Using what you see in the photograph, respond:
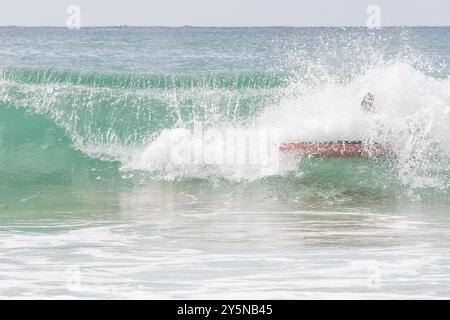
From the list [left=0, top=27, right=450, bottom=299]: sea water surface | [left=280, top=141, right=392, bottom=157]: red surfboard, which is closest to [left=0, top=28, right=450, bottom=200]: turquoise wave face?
[left=0, top=27, right=450, bottom=299]: sea water surface

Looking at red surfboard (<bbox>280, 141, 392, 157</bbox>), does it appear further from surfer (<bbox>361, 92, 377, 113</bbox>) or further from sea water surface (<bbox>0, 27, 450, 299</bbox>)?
surfer (<bbox>361, 92, 377, 113</bbox>)

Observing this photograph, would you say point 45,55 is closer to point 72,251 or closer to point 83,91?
point 83,91

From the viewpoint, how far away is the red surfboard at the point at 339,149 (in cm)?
1263

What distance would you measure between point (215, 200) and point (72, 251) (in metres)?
3.14

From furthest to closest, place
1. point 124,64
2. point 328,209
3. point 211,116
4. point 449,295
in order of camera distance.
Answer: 1. point 124,64
2. point 211,116
3. point 328,209
4. point 449,295

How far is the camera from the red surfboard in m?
12.6

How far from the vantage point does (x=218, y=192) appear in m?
11.5

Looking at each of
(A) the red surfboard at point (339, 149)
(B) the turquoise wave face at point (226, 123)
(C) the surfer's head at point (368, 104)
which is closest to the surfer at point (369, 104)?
(C) the surfer's head at point (368, 104)

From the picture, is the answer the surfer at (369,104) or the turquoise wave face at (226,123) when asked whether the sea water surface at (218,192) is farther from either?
the surfer at (369,104)

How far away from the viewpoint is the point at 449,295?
268 inches

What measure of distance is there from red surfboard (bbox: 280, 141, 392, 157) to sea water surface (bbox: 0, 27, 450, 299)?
0.13 meters
